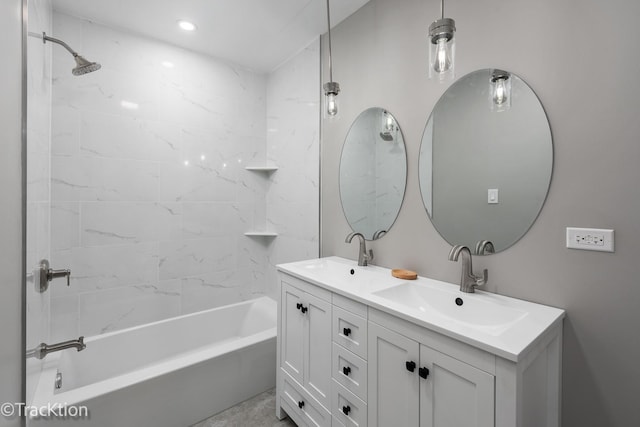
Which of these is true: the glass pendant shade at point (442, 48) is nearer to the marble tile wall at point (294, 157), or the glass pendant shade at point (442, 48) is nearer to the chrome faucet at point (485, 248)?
the chrome faucet at point (485, 248)

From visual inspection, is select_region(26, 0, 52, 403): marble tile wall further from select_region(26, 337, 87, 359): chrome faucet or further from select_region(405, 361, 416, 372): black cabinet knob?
select_region(405, 361, 416, 372): black cabinet knob

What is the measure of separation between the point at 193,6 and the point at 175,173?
1.28 metres

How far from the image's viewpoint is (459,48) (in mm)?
1467

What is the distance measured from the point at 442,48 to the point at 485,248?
0.90 meters

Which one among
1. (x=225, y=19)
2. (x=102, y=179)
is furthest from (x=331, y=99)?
(x=102, y=179)

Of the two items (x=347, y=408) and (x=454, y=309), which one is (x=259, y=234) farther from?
(x=454, y=309)

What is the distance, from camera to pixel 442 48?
1.12 m

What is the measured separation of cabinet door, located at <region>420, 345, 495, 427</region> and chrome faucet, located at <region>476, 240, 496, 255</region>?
1.96 feet

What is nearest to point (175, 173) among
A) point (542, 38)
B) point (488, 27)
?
point (488, 27)

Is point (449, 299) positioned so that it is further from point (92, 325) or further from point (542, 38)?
point (92, 325)

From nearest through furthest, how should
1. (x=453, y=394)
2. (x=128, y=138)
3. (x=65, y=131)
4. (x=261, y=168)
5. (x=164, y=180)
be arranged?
(x=453, y=394), (x=65, y=131), (x=128, y=138), (x=164, y=180), (x=261, y=168)

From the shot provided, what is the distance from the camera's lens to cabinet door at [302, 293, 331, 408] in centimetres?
148

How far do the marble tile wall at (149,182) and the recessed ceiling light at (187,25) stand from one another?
35cm

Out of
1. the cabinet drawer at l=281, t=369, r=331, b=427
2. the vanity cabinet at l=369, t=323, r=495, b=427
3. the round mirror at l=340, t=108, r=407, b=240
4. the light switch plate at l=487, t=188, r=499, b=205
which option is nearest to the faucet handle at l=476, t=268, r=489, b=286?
the light switch plate at l=487, t=188, r=499, b=205
